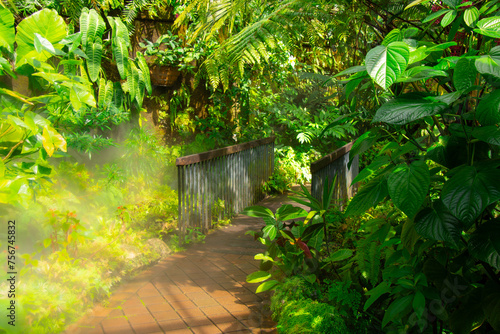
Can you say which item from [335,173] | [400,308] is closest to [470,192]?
[400,308]

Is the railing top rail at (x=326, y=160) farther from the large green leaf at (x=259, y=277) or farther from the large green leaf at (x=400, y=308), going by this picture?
the large green leaf at (x=400, y=308)

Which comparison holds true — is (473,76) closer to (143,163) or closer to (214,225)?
(214,225)

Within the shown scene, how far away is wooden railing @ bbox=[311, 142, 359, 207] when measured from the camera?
368cm

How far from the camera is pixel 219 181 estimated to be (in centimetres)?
523

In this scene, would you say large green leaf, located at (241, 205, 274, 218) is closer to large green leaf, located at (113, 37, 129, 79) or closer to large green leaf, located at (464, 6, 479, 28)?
large green leaf, located at (464, 6, 479, 28)

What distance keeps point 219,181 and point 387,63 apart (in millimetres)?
4156

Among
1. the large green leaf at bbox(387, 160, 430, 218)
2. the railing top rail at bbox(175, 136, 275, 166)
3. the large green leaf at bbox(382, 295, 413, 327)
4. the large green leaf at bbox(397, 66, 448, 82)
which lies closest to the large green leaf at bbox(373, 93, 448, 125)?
the large green leaf at bbox(397, 66, 448, 82)

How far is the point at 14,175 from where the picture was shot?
5.70 feet

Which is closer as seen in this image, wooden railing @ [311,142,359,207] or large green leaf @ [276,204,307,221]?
large green leaf @ [276,204,307,221]

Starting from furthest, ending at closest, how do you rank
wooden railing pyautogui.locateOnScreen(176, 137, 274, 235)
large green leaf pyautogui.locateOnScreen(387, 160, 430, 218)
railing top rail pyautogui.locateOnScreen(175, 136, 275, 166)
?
wooden railing pyautogui.locateOnScreen(176, 137, 274, 235) → railing top rail pyautogui.locateOnScreen(175, 136, 275, 166) → large green leaf pyautogui.locateOnScreen(387, 160, 430, 218)

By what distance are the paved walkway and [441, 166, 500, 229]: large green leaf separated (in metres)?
1.92

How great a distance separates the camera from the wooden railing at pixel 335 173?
368 centimetres

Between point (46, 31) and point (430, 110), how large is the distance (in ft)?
5.58

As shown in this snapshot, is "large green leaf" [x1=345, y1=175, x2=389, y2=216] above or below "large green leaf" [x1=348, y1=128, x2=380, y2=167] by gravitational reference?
below
